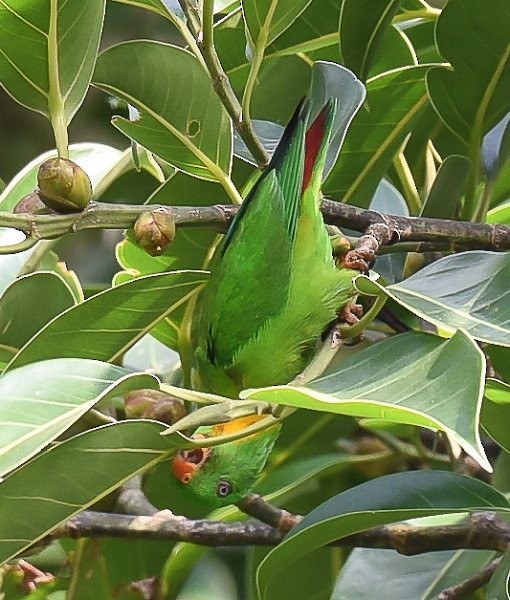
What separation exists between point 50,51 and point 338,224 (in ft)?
1.18

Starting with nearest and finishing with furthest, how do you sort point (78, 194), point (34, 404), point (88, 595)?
point (34, 404), point (78, 194), point (88, 595)

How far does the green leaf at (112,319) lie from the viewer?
93 centimetres

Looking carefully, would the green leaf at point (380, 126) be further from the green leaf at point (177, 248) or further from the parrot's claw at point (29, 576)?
the parrot's claw at point (29, 576)

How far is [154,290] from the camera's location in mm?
999

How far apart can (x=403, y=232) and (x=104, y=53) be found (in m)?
0.37

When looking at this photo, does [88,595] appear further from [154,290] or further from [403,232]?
[403,232]

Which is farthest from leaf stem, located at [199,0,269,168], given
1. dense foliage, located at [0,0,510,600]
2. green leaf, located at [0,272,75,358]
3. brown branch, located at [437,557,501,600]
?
brown branch, located at [437,557,501,600]

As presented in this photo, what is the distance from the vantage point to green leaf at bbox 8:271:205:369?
931 mm

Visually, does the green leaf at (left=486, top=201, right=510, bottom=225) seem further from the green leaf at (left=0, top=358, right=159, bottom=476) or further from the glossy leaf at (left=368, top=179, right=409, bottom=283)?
the green leaf at (left=0, top=358, right=159, bottom=476)

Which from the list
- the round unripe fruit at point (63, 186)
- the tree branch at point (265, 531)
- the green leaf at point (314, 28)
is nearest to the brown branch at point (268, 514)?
the tree branch at point (265, 531)

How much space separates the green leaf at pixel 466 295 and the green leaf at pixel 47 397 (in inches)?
9.6

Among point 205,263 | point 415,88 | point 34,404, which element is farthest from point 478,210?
point 34,404

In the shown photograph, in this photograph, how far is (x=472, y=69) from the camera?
1.05 metres

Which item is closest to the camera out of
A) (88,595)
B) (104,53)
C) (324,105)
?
(104,53)
